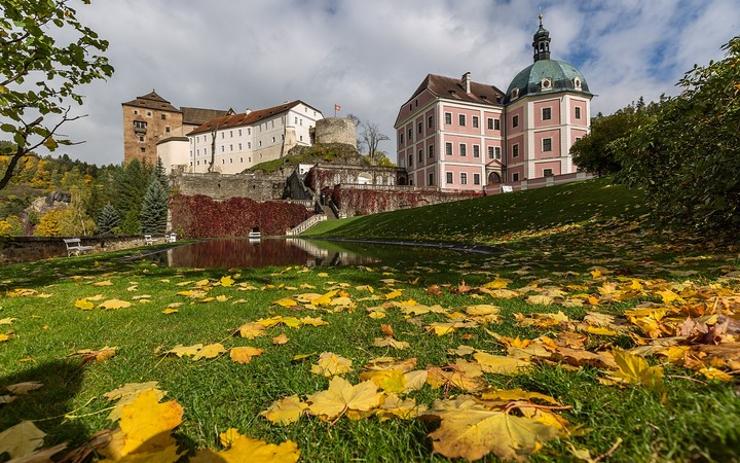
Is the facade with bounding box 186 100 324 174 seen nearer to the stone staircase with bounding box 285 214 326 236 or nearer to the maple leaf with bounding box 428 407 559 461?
the stone staircase with bounding box 285 214 326 236

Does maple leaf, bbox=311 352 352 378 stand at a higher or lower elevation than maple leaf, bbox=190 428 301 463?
lower

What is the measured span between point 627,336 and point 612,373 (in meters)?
0.69

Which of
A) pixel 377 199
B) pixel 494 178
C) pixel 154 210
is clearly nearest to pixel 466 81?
pixel 494 178

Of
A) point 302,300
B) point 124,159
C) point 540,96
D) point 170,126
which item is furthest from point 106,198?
point 302,300

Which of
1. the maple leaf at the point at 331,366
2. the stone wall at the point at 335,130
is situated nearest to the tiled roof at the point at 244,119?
the stone wall at the point at 335,130

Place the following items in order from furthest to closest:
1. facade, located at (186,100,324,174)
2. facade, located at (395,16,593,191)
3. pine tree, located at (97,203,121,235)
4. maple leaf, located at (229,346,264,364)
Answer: facade, located at (186,100,324,174) < pine tree, located at (97,203,121,235) < facade, located at (395,16,593,191) < maple leaf, located at (229,346,264,364)

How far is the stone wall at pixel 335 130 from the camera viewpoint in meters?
66.2

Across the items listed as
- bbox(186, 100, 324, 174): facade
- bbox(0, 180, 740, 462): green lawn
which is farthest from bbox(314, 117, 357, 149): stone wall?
bbox(0, 180, 740, 462): green lawn

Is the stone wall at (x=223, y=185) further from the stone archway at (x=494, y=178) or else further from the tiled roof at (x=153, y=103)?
the tiled roof at (x=153, y=103)

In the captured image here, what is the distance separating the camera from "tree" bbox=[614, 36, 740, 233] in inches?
223

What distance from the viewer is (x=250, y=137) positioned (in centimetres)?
7144

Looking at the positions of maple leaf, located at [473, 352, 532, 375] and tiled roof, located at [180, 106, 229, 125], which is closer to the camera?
maple leaf, located at [473, 352, 532, 375]

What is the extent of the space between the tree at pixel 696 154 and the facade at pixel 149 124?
92.3 meters

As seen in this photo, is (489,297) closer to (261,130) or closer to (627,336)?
(627,336)
